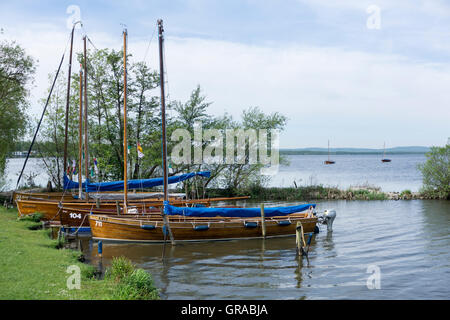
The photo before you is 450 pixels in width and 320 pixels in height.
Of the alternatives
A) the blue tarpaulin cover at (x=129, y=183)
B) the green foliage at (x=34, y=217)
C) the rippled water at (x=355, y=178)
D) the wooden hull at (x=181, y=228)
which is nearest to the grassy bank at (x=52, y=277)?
the wooden hull at (x=181, y=228)

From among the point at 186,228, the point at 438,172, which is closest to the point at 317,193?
the point at 438,172

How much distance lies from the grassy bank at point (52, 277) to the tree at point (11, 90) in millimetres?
20284

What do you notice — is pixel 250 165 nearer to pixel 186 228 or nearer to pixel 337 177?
pixel 186 228

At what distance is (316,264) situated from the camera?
18.0 m

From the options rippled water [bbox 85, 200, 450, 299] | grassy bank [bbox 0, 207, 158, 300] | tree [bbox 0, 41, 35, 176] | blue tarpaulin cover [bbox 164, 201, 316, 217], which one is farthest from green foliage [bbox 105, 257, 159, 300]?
tree [bbox 0, 41, 35, 176]

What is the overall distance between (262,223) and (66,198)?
15.9 meters

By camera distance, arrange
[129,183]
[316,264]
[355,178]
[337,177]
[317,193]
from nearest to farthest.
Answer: [316,264] → [129,183] → [317,193] → [355,178] → [337,177]

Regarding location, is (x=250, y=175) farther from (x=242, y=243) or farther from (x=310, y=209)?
(x=242, y=243)

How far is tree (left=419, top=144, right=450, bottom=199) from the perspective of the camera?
39250 millimetres

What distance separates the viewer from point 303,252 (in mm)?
19094

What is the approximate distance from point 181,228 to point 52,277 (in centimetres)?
1083

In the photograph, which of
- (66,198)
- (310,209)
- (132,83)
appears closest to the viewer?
(310,209)
